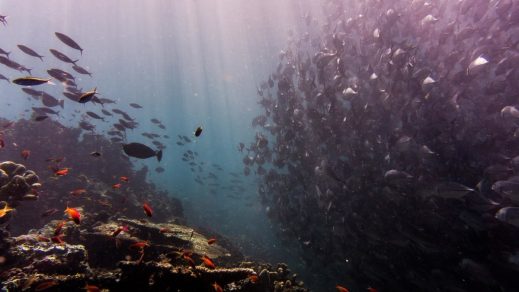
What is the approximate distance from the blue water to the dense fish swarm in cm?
925

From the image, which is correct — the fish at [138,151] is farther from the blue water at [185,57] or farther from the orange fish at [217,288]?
the blue water at [185,57]

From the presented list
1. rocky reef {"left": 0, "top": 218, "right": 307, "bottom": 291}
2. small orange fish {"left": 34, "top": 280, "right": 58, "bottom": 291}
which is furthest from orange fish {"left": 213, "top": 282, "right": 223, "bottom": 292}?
small orange fish {"left": 34, "top": 280, "right": 58, "bottom": 291}

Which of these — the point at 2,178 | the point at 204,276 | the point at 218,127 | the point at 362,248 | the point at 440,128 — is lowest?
the point at 204,276

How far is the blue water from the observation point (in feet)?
116

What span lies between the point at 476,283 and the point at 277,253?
14617 mm

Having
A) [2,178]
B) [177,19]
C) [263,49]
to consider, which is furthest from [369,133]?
[177,19]

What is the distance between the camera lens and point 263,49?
176 ft

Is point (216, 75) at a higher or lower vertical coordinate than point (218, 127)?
lower

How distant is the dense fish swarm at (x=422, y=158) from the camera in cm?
753

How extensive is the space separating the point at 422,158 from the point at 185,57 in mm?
70371

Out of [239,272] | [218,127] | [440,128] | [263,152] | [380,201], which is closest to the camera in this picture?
[239,272]

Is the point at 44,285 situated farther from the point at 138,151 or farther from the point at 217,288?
the point at 138,151

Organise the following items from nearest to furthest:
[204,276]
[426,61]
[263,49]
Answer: [204,276] → [426,61] → [263,49]

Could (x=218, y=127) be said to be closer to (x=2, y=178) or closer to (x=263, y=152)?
(x=263, y=152)
